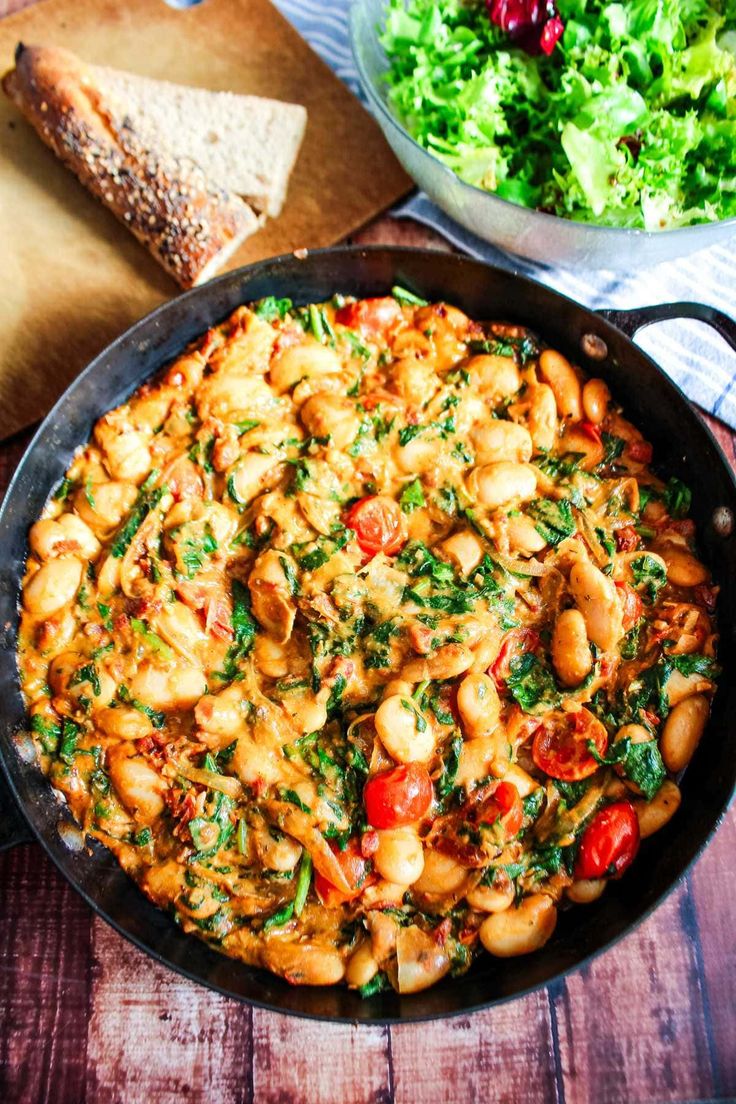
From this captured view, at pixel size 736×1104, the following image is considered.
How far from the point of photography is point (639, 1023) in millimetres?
3451

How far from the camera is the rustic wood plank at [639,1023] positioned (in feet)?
11.1

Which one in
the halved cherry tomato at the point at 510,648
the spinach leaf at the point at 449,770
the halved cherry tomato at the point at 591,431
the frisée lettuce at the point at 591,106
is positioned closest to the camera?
the spinach leaf at the point at 449,770

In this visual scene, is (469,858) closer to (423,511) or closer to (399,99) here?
(423,511)

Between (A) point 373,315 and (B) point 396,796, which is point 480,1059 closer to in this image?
(B) point 396,796

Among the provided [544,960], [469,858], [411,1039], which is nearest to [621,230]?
[469,858]

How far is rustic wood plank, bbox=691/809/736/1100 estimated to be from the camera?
3441 mm

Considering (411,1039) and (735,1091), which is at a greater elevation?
(411,1039)

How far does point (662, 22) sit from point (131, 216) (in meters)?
2.33

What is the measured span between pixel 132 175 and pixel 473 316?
1621 millimetres

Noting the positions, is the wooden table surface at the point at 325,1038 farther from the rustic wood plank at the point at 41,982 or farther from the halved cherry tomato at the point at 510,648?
the halved cherry tomato at the point at 510,648

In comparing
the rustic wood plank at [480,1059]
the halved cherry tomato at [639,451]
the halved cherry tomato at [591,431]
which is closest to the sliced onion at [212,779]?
the rustic wood plank at [480,1059]

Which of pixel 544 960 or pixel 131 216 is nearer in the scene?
pixel 544 960

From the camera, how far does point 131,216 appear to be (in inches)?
160

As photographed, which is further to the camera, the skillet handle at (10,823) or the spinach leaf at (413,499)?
the spinach leaf at (413,499)
